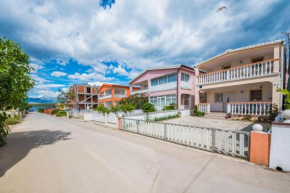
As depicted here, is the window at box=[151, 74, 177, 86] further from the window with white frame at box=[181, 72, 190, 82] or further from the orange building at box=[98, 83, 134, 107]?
the orange building at box=[98, 83, 134, 107]

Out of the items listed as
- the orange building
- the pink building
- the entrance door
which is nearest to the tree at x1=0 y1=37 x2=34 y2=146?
the pink building

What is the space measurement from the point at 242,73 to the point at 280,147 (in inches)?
384

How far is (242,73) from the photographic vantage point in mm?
10898

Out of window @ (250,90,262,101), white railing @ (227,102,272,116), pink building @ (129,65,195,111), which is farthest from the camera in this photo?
pink building @ (129,65,195,111)

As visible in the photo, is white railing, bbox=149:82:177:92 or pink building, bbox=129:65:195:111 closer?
pink building, bbox=129:65:195:111

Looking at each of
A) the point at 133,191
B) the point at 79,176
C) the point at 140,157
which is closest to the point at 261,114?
the point at 140,157

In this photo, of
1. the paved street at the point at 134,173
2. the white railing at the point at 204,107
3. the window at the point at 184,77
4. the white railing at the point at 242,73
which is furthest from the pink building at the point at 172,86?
the paved street at the point at 134,173

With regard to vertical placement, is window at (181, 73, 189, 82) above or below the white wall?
above

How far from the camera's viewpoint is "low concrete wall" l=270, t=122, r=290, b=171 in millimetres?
3184

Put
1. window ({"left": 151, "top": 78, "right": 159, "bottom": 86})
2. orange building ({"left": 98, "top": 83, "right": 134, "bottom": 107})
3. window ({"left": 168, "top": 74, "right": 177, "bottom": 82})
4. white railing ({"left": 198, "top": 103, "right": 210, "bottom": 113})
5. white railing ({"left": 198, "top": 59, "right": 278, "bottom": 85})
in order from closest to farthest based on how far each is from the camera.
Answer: white railing ({"left": 198, "top": 59, "right": 278, "bottom": 85}), white railing ({"left": 198, "top": 103, "right": 210, "bottom": 113}), window ({"left": 168, "top": 74, "right": 177, "bottom": 82}), window ({"left": 151, "top": 78, "right": 159, "bottom": 86}), orange building ({"left": 98, "top": 83, "right": 134, "bottom": 107})

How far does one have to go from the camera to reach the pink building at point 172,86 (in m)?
15.5

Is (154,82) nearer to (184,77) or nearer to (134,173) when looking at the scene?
(184,77)

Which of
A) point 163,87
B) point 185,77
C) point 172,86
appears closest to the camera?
point 172,86

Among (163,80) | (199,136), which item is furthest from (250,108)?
(163,80)
